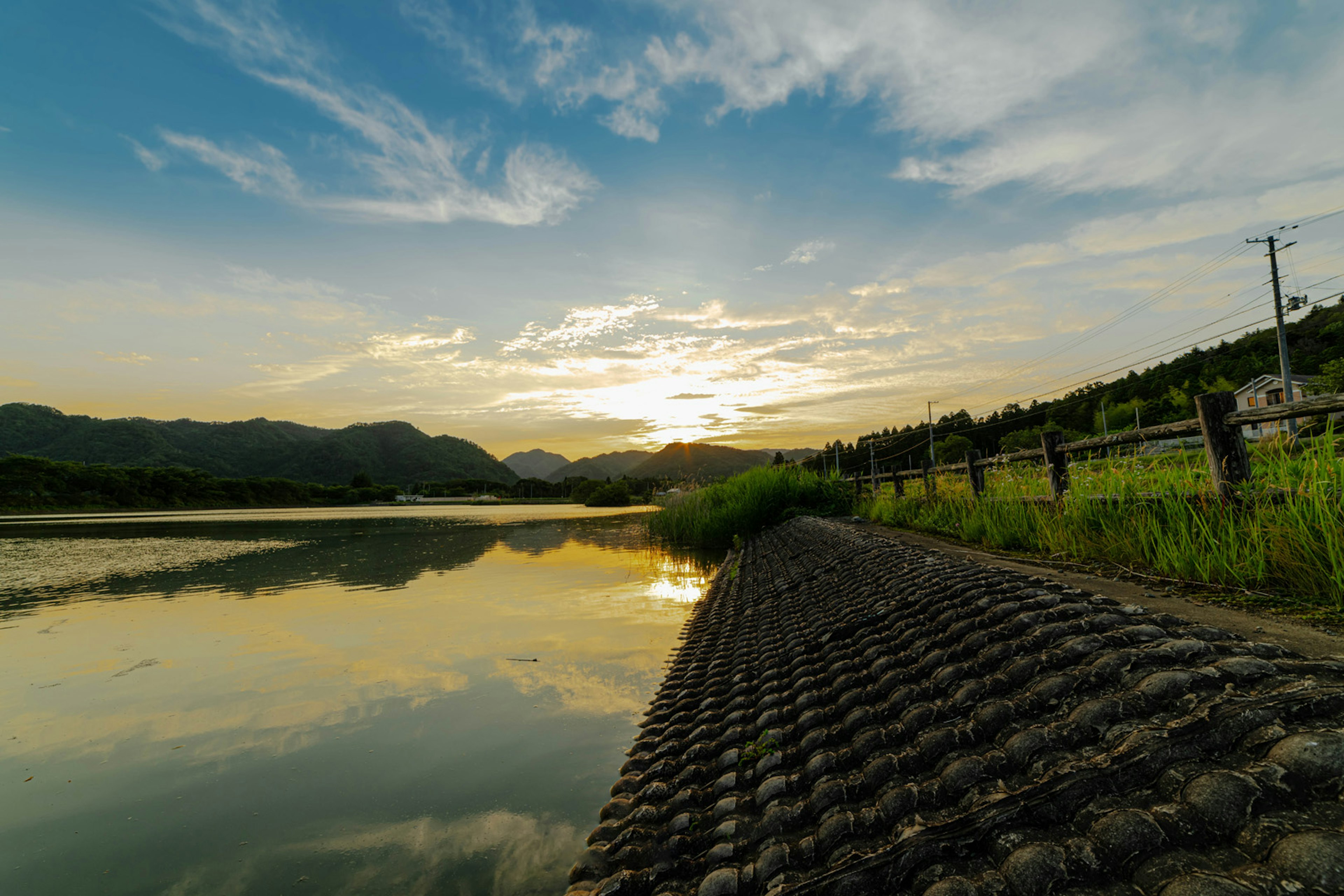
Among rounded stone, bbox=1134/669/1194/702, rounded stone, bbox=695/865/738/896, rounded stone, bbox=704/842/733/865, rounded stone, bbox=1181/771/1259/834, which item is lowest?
rounded stone, bbox=704/842/733/865

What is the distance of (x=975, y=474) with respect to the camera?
380 inches

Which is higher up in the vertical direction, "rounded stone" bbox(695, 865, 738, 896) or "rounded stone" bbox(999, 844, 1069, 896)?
"rounded stone" bbox(999, 844, 1069, 896)

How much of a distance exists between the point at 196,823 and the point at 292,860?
809 millimetres

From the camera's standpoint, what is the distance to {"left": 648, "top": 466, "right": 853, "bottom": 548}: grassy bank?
50.8 ft

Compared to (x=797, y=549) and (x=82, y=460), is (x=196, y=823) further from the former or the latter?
(x=82, y=460)

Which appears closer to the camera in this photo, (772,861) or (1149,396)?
(772,861)

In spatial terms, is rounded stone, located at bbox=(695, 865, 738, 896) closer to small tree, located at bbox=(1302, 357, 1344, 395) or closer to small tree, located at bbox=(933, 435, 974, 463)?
small tree, located at bbox=(1302, 357, 1344, 395)

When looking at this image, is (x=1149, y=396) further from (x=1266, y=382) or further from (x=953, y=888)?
→ (x=953, y=888)

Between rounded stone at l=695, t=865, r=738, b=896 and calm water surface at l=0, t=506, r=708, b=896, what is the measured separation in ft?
3.45

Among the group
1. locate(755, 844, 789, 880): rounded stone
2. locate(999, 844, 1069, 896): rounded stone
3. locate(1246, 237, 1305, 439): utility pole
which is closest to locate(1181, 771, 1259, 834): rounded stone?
locate(999, 844, 1069, 896): rounded stone

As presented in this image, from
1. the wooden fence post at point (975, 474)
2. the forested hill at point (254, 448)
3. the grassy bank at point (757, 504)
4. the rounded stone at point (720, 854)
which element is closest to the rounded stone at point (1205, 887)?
the rounded stone at point (720, 854)

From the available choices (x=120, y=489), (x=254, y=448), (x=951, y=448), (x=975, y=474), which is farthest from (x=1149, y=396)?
(x=254, y=448)

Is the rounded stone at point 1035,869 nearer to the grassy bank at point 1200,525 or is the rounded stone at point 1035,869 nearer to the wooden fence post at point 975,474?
the grassy bank at point 1200,525

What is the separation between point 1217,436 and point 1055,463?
8.16ft
